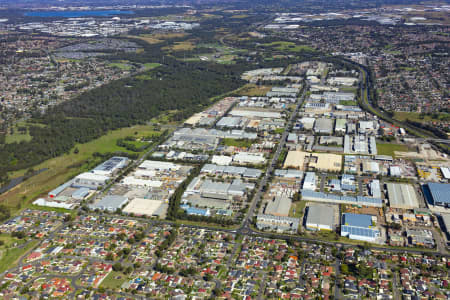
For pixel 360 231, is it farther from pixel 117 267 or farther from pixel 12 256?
pixel 12 256

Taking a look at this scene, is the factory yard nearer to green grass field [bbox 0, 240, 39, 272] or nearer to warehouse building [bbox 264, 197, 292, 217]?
warehouse building [bbox 264, 197, 292, 217]

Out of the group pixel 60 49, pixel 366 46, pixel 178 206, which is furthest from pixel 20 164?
pixel 366 46

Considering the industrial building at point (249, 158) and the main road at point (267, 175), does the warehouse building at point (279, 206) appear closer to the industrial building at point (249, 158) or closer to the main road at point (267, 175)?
the main road at point (267, 175)

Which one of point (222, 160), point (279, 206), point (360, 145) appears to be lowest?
point (279, 206)

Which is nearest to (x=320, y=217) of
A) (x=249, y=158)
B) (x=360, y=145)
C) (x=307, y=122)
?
(x=249, y=158)

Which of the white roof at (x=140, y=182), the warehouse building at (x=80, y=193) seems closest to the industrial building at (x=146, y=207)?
the white roof at (x=140, y=182)

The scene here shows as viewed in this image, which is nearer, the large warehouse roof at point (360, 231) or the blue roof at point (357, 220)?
the large warehouse roof at point (360, 231)
